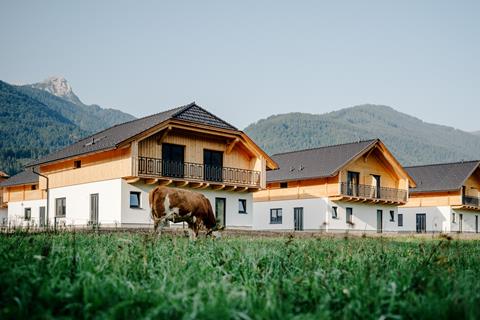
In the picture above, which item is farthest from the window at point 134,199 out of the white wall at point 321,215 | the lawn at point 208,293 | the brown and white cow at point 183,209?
the lawn at point 208,293

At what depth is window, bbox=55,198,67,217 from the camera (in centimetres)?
3429

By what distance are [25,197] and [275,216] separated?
1979 cm

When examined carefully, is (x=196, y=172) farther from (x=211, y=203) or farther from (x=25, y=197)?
(x=25, y=197)

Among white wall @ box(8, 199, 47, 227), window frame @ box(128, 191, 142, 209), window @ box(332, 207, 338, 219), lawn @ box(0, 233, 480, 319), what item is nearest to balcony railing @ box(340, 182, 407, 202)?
window @ box(332, 207, 338, 219)

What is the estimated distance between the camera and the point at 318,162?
138 feet

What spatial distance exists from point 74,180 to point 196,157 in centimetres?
732

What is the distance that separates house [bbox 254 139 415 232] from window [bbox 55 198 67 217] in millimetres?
15115

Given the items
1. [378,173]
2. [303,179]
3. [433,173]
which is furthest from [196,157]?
[433,173]

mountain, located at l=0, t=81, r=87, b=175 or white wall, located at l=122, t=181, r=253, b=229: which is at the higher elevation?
mountain, located at l=0, t=81, r=87, b=175

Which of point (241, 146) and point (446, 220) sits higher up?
point (241, 146)

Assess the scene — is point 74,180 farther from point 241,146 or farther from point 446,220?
point 446,220

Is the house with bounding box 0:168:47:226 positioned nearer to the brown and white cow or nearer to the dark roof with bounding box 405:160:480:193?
the brown and white cow

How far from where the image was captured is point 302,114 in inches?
7352

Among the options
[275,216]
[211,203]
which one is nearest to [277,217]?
[275,216]
